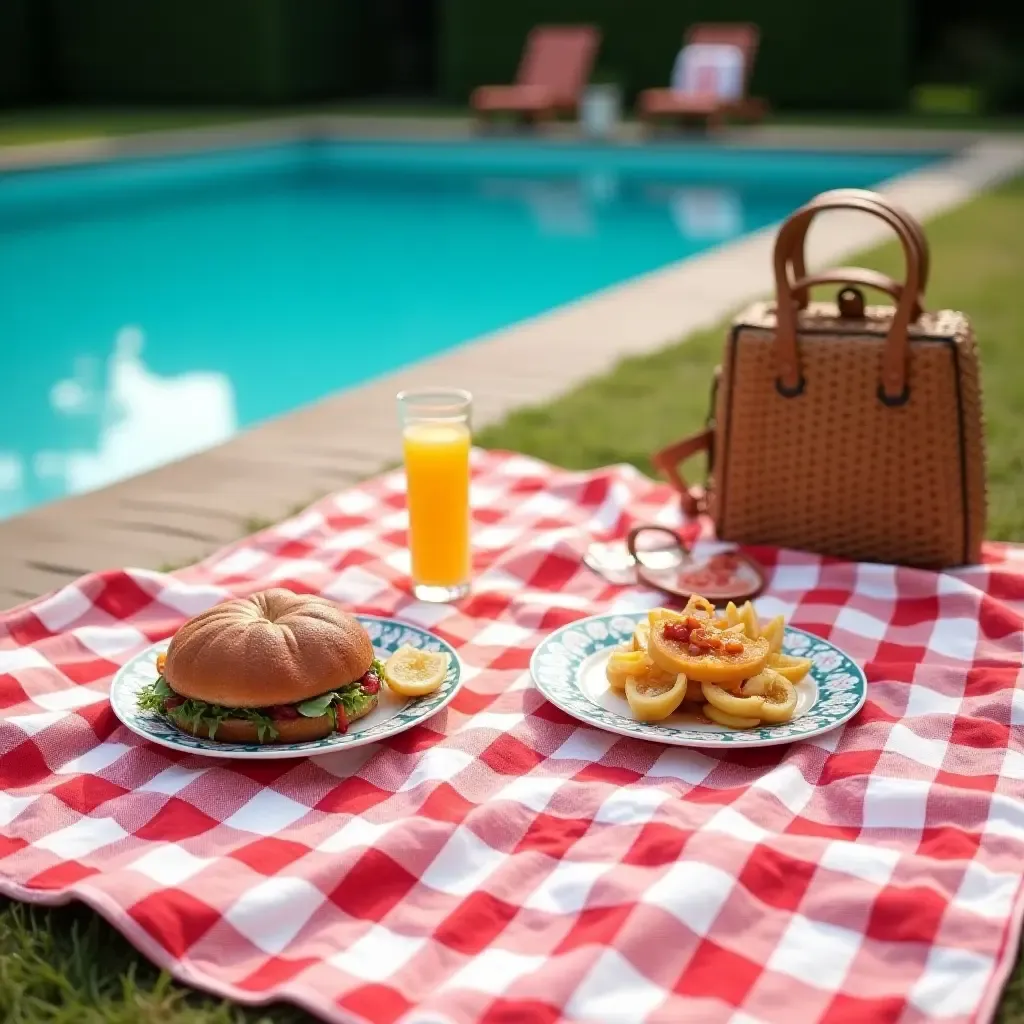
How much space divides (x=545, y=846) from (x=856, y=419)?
115cm

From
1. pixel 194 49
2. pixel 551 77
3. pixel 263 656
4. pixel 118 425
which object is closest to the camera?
pixel 263 656

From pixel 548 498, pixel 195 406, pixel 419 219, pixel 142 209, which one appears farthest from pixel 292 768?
pixel 142 209

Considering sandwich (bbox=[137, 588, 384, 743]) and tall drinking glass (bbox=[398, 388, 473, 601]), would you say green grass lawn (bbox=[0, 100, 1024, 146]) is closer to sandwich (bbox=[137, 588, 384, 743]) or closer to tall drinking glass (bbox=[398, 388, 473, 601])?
tall drinking glass (bbox=[398, 388, 473, 601])

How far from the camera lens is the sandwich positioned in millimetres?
1713

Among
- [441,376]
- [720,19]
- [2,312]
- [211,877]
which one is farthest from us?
[720,19]

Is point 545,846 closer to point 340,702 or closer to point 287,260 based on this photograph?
point 340,702

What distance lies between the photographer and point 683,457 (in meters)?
2.70

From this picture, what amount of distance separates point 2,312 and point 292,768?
556 cm

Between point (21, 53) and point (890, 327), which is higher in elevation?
point (21, 53)

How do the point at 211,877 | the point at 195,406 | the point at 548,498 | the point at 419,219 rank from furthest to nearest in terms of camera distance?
the point at 419,219 < the point at 195,406 < the point at 548,498 < the point at 211,877

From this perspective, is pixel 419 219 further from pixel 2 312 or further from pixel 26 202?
pixel 2 312

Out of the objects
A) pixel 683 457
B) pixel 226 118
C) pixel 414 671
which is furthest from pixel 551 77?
pixel 414 671

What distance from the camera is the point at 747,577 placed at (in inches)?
93.9

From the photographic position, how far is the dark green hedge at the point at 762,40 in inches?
573
